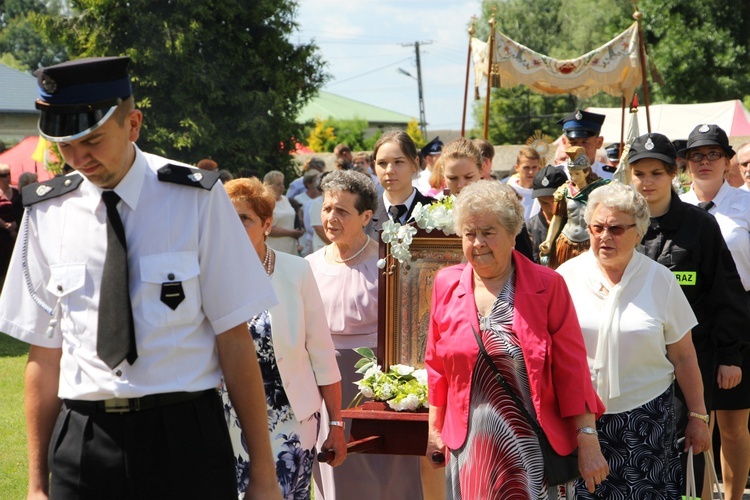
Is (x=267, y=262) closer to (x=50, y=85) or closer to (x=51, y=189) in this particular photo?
(x=51, y=189)

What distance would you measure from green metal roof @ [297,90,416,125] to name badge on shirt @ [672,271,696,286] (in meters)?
67.5

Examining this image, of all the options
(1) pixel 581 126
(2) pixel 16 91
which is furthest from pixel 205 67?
(2) pixel 16 91

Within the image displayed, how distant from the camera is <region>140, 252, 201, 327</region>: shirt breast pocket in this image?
2.89m

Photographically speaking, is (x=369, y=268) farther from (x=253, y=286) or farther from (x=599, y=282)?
(x=253, y=286)

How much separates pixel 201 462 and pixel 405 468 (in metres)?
2.95

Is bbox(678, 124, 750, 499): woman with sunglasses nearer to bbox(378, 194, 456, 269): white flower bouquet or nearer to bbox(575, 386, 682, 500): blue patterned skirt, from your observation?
bbox(575, 386, 682, 500): blue patterned skirt

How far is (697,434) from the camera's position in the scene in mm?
4855

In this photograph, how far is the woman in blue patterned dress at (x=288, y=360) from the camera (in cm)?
446

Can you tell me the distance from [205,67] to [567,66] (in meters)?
10.5

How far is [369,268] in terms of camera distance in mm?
5648

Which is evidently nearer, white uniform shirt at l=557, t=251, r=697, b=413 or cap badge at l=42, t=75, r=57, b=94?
cap badge at l=42, t=75, r=57, b=94

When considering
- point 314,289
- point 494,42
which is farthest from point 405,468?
point 494,42

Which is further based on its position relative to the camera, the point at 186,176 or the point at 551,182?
the point at 551,182

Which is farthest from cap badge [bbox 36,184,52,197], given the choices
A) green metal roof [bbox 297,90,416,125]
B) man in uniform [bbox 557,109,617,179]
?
green metal roof [bbox 297,90,416,125]
